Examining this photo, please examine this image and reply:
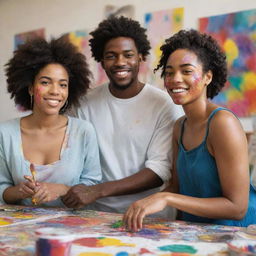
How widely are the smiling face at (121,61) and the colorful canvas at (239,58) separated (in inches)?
30.9

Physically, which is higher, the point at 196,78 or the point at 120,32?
the point at 120,32

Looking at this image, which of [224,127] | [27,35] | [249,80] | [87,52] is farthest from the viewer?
[27,35]

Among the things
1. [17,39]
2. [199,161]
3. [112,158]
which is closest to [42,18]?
[17,39]

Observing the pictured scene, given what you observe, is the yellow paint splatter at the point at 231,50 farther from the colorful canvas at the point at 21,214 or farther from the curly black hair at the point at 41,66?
the colorful canvas at the point at 21,214

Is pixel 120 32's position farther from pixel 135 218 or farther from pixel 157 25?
pixel 135 218

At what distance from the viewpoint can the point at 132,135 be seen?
190 centimetres

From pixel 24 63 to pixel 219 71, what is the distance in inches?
36.6

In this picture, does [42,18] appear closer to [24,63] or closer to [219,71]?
[24,63]

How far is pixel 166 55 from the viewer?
1.70 meters

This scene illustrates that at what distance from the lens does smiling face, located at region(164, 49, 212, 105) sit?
4.99 feet

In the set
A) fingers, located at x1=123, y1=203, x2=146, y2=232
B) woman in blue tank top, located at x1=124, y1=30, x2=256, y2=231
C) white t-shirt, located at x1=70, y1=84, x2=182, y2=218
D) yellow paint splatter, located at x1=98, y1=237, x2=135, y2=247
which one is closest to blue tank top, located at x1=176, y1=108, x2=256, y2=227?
woman in blue tank top, located at x1=124, y1=30, x2=256, y2=231

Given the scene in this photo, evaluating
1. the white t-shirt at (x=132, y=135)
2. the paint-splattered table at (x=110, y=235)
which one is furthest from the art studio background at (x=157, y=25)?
the paint-splattered table at (x=110, y=235)

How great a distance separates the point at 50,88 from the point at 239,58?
50.6 inches

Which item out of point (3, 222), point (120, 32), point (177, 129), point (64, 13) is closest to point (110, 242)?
point (3, 222)
